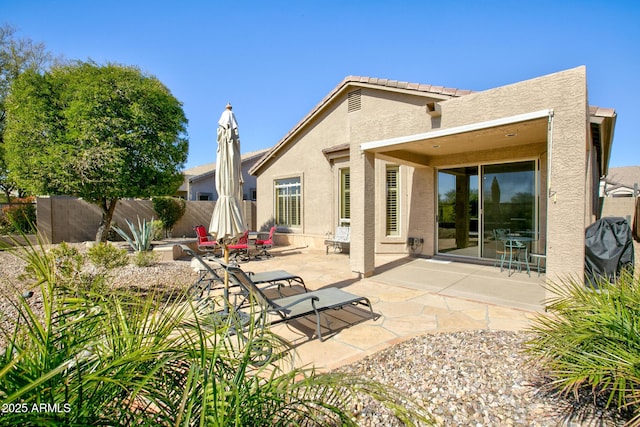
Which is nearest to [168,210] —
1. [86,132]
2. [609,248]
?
[86,132]

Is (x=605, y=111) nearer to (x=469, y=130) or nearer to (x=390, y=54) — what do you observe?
(x=469, y=130)

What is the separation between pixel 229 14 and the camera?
981 cm

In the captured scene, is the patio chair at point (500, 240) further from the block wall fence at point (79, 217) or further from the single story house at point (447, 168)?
the block wall fence at point (79, 217)

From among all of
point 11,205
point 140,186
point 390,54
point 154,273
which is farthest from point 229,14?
point 11,205

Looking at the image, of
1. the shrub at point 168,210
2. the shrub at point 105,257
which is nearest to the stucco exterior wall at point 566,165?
the shrub at point 105,257

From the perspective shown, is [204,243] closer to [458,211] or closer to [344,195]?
[344,195]

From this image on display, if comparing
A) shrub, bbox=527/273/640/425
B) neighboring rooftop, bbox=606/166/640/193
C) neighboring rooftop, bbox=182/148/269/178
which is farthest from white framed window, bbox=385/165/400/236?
neighboring rooftop, bbox=606/166/640/193

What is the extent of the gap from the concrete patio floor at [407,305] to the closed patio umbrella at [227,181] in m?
2.16

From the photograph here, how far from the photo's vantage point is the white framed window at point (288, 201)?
15934 mm

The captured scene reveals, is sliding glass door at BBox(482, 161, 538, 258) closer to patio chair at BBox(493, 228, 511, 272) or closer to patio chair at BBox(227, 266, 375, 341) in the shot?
patio chair at BBox(493, 228, 511, 272)

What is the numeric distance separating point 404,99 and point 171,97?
31.3 feet

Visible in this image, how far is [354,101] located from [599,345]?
41.2 feet

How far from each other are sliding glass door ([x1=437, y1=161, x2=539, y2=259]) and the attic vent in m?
4.81

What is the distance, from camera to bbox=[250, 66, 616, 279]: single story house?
5418mm
